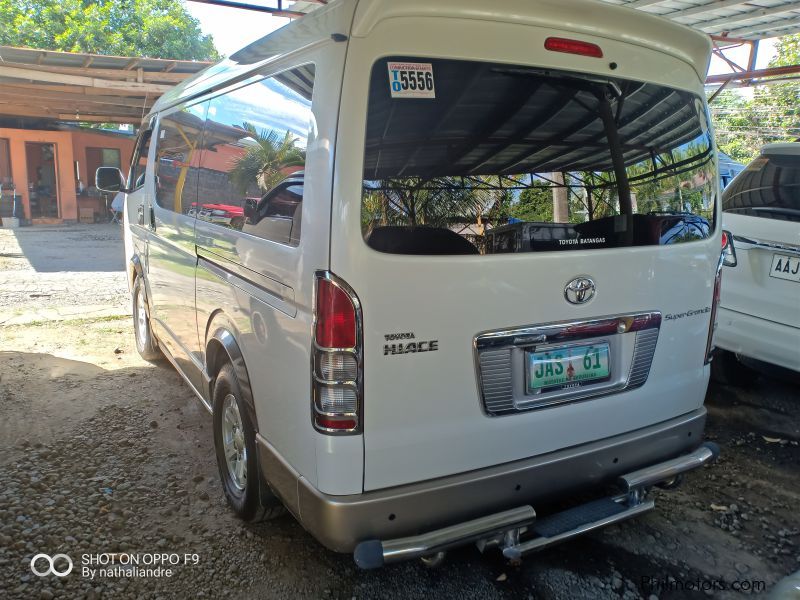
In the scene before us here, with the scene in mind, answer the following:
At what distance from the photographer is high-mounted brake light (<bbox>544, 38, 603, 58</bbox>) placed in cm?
217

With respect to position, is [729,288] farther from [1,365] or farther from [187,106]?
[1,365]

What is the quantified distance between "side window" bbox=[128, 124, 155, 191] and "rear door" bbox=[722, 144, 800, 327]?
4.38 meters

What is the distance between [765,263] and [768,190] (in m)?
0.51

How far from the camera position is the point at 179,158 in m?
3.76

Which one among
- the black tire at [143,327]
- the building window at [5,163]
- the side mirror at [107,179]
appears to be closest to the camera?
the black tire at [143,327]

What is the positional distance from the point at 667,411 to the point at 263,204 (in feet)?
6.46

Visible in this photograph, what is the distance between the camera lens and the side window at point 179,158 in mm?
3422

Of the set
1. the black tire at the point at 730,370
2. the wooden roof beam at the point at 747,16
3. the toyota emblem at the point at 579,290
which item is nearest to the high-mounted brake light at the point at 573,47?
the toyota emblem at the point at 579,290

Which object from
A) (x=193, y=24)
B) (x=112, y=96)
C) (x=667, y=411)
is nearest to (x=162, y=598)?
(x=667, y=411)

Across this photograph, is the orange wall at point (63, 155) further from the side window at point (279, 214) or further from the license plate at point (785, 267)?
the license plate at point (785, 267)

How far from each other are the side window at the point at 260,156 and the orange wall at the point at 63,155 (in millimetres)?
17659

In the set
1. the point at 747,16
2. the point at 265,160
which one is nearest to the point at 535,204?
the point at 265,160

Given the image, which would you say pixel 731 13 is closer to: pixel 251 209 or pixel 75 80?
pixel 251 209

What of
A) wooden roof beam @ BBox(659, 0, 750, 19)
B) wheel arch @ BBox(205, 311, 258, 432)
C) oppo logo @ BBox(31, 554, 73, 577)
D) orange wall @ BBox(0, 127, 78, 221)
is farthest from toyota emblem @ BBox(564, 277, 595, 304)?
orange wall @ BBox(0, 127, 78, 221)
